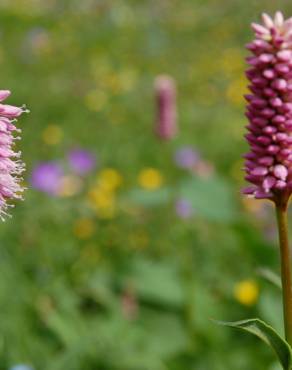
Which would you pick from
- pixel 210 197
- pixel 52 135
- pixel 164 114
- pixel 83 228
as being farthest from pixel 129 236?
pixel 52 135

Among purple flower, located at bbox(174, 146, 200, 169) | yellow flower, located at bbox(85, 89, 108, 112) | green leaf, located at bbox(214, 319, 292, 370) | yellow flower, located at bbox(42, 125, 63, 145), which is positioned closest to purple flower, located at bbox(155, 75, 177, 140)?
purple flower, located at bbox(174, 146, 200, 169)

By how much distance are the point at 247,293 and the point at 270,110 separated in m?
2.37

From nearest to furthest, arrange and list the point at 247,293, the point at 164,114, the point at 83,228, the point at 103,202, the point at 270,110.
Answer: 1. the point at 270,110
2. the point at 247,293
3. the point at 164,114
4. the point at 83,228
5. the point at 103,202

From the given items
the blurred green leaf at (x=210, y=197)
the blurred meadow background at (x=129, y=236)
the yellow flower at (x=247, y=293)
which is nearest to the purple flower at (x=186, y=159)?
the blurred meadow background at (x=129, y=236)

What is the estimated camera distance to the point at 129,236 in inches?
181

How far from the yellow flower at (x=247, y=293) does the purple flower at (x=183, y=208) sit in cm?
75

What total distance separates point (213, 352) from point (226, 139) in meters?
3.65

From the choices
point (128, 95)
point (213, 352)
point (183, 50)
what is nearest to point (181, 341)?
point (213, 352)

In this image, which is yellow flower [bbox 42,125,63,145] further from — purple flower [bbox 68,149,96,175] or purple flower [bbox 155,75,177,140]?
purple flower [bbox 155,75,177,140]

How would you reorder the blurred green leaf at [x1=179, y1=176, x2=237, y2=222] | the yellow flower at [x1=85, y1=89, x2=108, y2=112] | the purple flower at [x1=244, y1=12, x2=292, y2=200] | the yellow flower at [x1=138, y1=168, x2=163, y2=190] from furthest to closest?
the yellow flower at [x1=85, y1=89, x2=108, y2=112]
the yellow flower at [x1=138, y1=168, x2=163, y2=190]
the blurred green leaf at [x1=179, y1=176, x2=237, y2=222]
the purple flower at [x1=244, y1=12, x2=292, y2=200]

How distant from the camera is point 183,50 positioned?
10.2 m

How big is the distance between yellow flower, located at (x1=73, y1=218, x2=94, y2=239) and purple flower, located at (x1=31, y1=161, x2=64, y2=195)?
27 centimetres

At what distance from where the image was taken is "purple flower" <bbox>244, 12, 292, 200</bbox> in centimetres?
148

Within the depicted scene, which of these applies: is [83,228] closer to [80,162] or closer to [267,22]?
[80,162]
